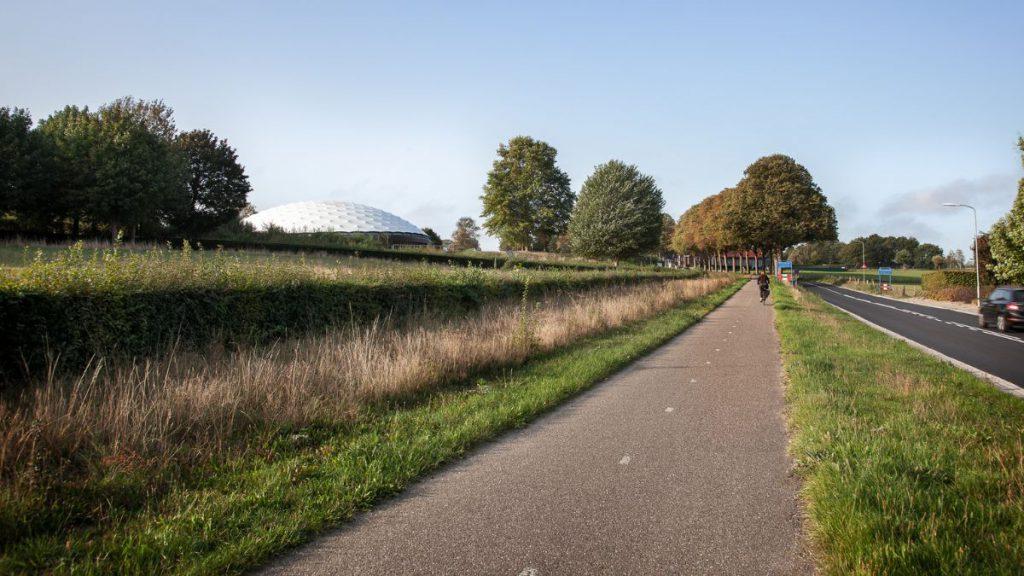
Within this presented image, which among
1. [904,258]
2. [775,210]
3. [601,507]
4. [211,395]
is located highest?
[775,210]

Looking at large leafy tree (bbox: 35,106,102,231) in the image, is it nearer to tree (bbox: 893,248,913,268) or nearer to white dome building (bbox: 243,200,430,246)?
white dome building (bbox: 243,200,430,246)

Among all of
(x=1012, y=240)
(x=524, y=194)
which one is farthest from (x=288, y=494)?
(x=524, y=194)

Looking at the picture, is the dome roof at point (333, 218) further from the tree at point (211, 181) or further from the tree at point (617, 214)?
the tree at point (617, 214)

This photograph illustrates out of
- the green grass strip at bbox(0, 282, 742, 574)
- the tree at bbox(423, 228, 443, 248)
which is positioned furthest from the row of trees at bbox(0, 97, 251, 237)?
the tree at bbox(423, 228, 443, 248)

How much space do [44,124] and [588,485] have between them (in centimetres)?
5023

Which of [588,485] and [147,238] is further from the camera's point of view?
[147,238]

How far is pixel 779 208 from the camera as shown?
192 ft

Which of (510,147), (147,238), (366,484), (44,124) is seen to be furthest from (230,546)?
(510,147)

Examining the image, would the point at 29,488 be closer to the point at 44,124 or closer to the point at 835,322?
the point at 835,322

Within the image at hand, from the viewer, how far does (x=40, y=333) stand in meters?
5.87

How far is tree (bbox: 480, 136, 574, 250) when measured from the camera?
64.4 m

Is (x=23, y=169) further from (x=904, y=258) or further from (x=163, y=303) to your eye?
(x=904, y=258)

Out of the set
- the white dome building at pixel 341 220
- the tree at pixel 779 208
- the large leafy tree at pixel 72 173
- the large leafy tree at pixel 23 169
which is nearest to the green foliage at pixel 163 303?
the large leafy tree at pixel 23 169

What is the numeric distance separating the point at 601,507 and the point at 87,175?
4205cm
